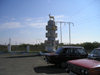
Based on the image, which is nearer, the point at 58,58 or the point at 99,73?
the point at 99,73

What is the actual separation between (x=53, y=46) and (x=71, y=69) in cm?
2186

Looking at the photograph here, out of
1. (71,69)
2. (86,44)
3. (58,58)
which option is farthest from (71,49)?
(86,44)

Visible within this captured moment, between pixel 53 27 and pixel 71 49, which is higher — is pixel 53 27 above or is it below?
above

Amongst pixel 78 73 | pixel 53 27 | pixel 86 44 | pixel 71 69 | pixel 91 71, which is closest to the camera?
pixel 91 71

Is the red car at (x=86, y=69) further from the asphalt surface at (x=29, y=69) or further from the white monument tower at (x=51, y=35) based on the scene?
→ the white monument tower at (x=51, y=35)

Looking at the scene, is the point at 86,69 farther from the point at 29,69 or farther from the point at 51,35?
the point at 51,35

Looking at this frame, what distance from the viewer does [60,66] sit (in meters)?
12.1

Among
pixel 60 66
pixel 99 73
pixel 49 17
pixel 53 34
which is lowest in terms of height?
pixel 60 66

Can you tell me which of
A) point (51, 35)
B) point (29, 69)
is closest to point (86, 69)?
point (29, 69)

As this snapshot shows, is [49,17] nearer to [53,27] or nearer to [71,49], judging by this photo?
[53,27]

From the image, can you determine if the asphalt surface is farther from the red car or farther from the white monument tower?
the white monument tower

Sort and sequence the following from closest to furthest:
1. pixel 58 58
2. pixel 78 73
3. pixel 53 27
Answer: pixel 78 73 < pixel 58 58 < pixel 53 27

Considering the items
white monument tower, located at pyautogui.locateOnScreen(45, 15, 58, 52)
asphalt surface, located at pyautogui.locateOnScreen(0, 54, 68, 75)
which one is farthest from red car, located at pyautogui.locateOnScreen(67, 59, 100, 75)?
white monument tower, located at pyautogui.locateOnScreen(45, 15, 58, 52)

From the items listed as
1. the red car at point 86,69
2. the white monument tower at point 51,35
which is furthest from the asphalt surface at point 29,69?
the white monument tower at point 51,35
